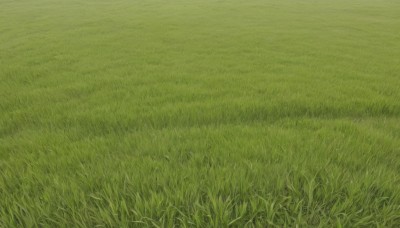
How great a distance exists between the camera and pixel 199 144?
2.14 meters

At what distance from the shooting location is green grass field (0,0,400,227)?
→ 1332mm

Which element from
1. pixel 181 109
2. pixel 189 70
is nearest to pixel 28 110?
pixel 181 109

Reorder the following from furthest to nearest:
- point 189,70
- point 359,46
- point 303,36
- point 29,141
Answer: point 303,36
point 359,46
point 189,70
point 29,141

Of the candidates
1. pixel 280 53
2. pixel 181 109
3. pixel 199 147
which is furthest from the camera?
pixel 280 53

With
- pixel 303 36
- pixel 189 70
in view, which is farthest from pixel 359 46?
pixel 189 70

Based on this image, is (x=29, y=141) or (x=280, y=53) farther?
(x=280, y=53)

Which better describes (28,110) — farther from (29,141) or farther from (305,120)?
(305,120)

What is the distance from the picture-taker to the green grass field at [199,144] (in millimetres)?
1332

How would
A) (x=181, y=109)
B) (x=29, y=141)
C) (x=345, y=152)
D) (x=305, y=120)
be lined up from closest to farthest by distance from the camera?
(x=345, y=152)
(x=29, y=141)
(x=305, y=120)
(x=181, y=109)

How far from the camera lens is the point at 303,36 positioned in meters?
10.1

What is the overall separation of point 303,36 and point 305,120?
867cm

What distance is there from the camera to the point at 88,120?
9.34 feet

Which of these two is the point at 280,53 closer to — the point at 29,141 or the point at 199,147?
the point at 199,147

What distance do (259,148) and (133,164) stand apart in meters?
1.01
